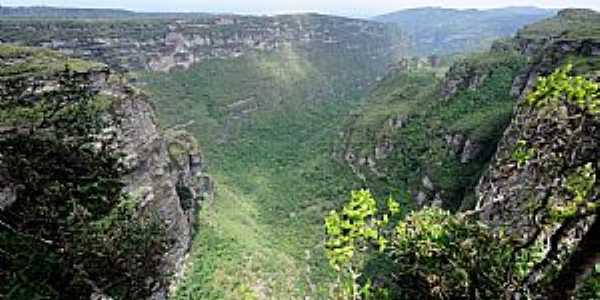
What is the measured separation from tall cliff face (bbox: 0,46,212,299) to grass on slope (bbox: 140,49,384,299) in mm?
4081

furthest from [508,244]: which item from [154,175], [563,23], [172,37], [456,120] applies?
[172,37]

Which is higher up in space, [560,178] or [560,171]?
[560,171]

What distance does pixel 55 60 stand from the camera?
4938cm

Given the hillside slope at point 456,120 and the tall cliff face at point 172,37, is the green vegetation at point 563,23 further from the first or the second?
the tall cliff face at point 172,37

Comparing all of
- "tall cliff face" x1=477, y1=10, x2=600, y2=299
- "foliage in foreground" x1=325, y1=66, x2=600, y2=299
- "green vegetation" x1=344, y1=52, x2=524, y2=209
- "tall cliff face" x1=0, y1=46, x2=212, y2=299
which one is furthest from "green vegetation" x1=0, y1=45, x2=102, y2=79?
"tall cliff face" x1=477, y1=10, x2=600, y2=299

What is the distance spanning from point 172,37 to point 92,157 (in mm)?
115728

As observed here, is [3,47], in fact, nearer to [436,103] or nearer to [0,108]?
[0,108]

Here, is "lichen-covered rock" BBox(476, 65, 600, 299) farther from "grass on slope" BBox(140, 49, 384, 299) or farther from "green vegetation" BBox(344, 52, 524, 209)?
"green vegetation" BBox(344, 52, 524, 209)

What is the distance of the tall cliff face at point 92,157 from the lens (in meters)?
11.7

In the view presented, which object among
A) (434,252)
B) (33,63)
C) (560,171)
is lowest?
(33,63)

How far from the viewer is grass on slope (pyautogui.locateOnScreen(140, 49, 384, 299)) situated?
55.6 m

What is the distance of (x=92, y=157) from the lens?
1398 cm

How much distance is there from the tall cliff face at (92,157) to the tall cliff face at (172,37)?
116ft

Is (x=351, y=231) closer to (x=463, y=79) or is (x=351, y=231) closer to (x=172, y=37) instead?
(x=463, y=79)
